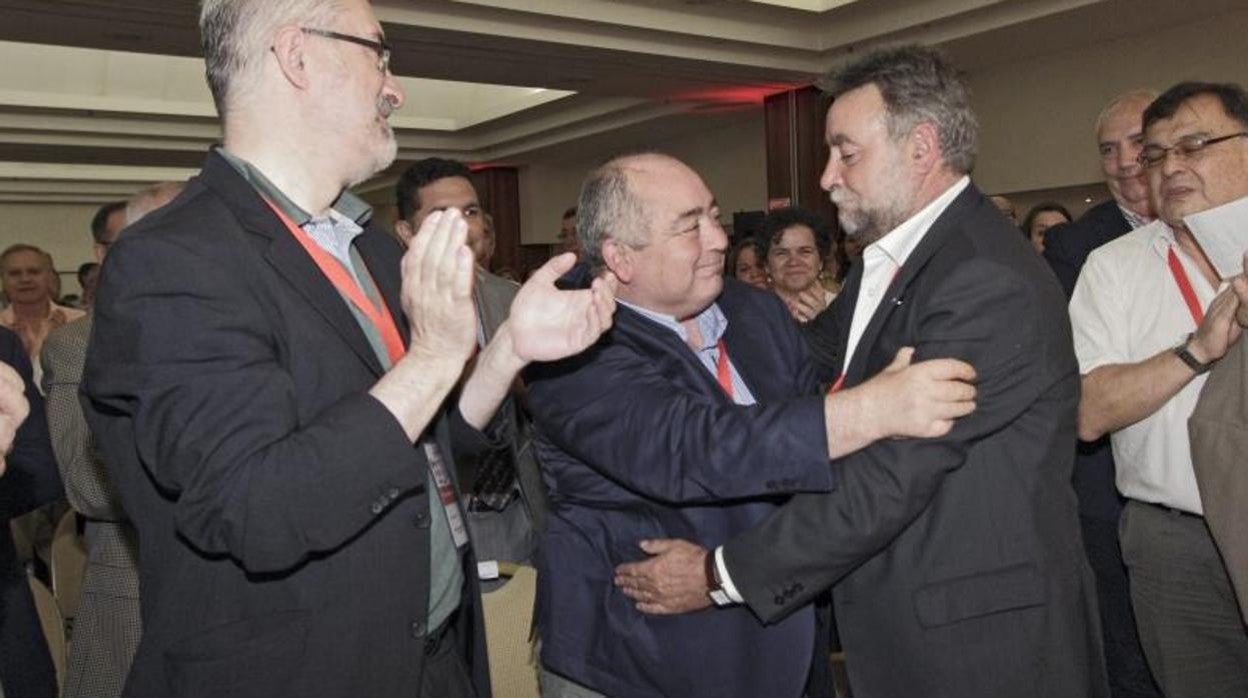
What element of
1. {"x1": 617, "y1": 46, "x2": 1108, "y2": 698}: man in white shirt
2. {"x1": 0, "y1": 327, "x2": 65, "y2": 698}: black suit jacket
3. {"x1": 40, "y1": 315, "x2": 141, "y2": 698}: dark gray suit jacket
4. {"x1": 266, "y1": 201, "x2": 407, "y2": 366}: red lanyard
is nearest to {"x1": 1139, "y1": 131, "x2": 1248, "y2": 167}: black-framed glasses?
{"x1": 617, "y1": 46, "x2": 1108, "y2": 698}: man in white shirt

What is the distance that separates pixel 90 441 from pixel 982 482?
6.85 ft

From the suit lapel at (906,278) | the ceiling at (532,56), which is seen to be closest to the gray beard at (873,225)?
the suit lapel at (906,278)

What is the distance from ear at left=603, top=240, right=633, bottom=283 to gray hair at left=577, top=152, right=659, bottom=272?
1 centimetres

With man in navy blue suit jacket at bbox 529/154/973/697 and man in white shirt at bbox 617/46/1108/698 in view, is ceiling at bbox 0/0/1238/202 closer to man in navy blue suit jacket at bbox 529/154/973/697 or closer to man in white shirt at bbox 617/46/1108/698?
man in navy blue suit jacket at bbox 529/154/973/697

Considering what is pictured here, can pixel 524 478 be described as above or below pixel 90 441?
below

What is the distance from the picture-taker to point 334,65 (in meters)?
1.43

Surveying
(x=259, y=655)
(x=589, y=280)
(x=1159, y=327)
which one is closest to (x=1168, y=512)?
(x=1159, y=327)

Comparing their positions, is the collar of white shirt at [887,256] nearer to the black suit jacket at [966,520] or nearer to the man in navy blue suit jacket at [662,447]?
the black suit jacket at [966,520]

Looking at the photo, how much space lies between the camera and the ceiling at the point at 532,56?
27.1 feet

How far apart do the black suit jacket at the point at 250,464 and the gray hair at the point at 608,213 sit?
2.38 ft

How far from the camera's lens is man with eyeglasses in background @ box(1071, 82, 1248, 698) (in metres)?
2.26

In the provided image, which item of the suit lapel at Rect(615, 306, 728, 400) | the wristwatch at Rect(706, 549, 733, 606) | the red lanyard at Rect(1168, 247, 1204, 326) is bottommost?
the wristwatch at Rect(706, 549, 733, 606)

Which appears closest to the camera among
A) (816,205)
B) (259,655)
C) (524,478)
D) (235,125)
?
(259,655)

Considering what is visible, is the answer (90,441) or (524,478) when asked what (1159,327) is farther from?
(90,441)
